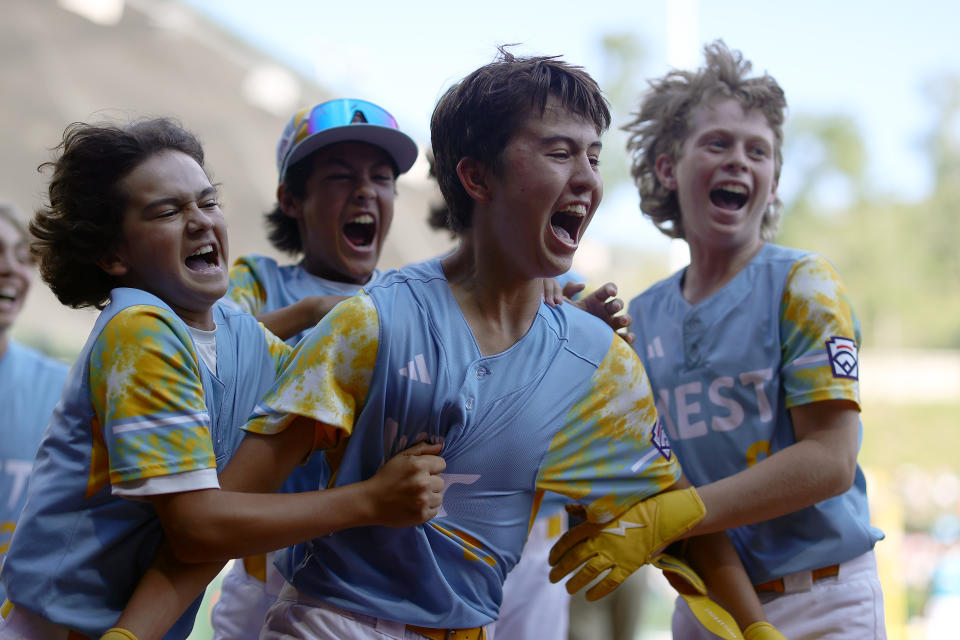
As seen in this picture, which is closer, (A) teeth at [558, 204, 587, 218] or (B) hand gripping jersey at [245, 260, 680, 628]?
(B) hand gripping jersey at [245, 260, 680, 628]

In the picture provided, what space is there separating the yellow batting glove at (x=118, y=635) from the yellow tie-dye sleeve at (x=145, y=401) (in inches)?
9.6

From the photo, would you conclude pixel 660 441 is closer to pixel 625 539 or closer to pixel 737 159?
pixel 625 539

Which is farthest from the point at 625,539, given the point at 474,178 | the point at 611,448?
the point at 474,178

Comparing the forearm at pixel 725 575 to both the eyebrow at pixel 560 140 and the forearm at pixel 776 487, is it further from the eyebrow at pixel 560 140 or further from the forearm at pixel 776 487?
the eyebrow at pixel 560 140

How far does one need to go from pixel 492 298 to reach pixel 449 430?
0.97 feet

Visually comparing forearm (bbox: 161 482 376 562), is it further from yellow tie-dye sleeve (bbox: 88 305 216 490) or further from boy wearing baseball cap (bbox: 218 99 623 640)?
boy wearing baseball cap (bbox: 218 99 623 640)

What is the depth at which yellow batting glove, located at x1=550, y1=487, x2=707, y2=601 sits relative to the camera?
178 centimetres

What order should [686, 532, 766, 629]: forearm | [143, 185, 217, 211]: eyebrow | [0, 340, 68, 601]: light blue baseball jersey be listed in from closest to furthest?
[143, 185, 217, 211]: eyebrow, [686, 532, 766, 629]: forearm, [0, 340, 68, 601]: light blue baseball jersey

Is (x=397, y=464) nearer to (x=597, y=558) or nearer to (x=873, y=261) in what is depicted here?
(x=597, y=558)

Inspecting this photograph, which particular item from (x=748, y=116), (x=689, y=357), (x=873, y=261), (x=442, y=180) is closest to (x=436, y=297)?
(x=442, y=180)

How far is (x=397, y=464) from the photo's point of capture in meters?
1.55

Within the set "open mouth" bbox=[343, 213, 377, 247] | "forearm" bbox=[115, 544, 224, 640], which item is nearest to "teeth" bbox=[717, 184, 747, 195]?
"open mouth" bbox=[343, 213, 377, 247]

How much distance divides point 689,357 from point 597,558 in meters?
0.62

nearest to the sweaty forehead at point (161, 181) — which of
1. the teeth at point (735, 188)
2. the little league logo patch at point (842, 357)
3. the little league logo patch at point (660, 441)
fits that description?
the little league logo patch at point (660, 441)
